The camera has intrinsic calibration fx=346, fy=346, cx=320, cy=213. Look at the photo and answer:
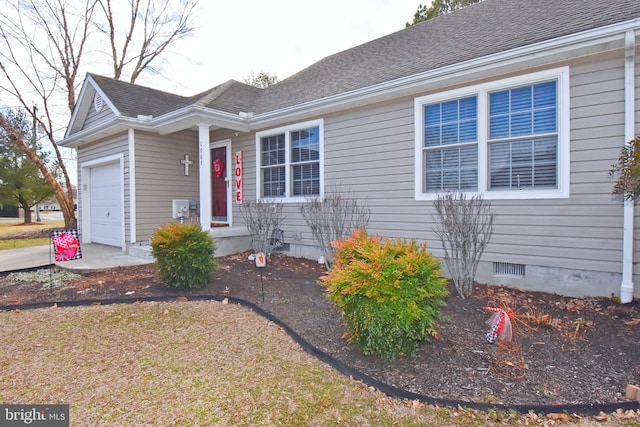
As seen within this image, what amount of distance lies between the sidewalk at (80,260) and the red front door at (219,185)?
2.36 m

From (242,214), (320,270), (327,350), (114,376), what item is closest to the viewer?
(114,376)

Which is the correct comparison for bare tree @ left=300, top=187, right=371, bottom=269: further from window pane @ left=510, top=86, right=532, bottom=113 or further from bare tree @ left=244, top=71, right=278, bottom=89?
bare tree @ left=244, top=71, right=278, bottom=89

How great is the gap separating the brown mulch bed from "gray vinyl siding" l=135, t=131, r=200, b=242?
Result: 3.34 metres

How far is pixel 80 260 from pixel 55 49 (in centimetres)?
1310

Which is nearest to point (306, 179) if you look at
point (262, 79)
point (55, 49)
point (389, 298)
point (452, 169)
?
point (452, 169)

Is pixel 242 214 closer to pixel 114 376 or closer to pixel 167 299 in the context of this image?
pixel 167 299

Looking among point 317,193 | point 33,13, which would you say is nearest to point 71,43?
point 33,13

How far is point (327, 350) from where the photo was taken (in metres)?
3.20

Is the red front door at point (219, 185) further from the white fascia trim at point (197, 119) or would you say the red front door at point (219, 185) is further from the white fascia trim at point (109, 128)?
the white fascia trim at point (109, 128)

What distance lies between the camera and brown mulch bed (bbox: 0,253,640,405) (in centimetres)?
253

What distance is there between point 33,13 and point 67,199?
7.72m

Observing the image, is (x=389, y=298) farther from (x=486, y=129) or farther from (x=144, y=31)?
(x=144, y=31)

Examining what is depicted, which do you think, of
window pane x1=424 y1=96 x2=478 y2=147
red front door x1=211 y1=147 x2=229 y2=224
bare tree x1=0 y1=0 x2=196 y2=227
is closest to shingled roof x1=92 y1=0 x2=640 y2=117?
window pane x1=424 y1=96 x2=478 y2=147

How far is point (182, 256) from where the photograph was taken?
5.12m
